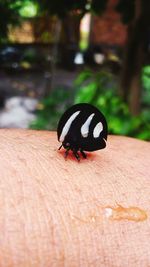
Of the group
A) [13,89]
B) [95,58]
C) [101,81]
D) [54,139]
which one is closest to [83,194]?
[54,139]

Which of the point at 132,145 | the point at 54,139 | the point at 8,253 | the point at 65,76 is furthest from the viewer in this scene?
the point at 65,76

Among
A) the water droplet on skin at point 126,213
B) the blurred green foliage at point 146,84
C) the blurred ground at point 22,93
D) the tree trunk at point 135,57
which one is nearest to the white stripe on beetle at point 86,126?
the water droplet on skin at point 126,213

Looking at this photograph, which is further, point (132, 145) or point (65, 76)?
point (65, 76)

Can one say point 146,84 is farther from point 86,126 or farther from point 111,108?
point 86,126

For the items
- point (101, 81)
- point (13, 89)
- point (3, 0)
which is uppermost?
point (3, 0)

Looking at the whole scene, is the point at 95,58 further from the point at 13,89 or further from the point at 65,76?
the point at 13,89

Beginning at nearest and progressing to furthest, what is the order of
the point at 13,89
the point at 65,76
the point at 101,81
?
the point at 101,81 < the point at 13,89 < the point at 65,76

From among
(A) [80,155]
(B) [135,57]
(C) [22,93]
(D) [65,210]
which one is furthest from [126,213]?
(C) [22,93]

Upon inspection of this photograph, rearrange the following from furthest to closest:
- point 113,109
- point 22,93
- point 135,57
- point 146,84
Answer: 1. point 22,93
2. point 146,84
3. point 113,109
4. point 135,57
